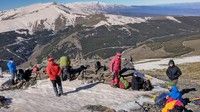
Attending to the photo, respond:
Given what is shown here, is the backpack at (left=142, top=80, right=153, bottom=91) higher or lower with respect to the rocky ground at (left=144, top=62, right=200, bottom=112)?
higher

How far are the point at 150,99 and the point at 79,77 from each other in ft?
28.2

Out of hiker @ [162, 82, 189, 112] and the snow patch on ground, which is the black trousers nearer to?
the snow patch on ground

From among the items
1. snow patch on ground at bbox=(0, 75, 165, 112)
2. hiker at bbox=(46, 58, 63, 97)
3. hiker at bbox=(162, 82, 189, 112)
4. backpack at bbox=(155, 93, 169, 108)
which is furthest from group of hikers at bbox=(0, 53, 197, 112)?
hiker at bbox=(162, 82, 189, 112)

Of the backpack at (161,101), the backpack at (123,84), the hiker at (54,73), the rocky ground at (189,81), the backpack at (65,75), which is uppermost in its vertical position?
the hiker at (54,73)

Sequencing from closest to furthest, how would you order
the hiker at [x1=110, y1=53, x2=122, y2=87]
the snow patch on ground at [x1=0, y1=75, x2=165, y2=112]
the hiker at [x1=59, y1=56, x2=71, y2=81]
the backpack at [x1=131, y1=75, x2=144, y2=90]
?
the snow patch on ground at [x1=0, y1=75, x2=165, y2=112] → the backpack at [x1=131, y1=75, x2=144, y2=90] → the hiker at [x1=110, y1=53, x2=122, y2=87] → the hiker at [x1=59, y1=56, x2=71, y2=81]

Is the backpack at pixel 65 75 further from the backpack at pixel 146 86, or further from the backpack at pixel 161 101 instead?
the backpack at pixel 161 101

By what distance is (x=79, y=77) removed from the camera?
39.5 metres

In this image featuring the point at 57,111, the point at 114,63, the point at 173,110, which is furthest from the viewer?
the point at 114,63

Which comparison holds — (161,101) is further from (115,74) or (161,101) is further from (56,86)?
(115,74)

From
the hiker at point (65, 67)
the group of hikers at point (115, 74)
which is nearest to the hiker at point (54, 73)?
the group of hikers at point (115, 74)

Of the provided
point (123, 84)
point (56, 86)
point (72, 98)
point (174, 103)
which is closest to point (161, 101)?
point (174, 103)

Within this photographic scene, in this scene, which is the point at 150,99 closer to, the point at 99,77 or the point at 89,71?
the point at 99,77

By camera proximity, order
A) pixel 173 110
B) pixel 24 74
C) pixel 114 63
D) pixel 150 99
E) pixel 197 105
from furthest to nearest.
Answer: pixel 24 74 < pixel 114 63 < pixel 150 99 < pixel 197 105 < pixel 173 110

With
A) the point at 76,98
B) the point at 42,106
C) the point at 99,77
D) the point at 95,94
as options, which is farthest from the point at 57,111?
the point at 99,77
